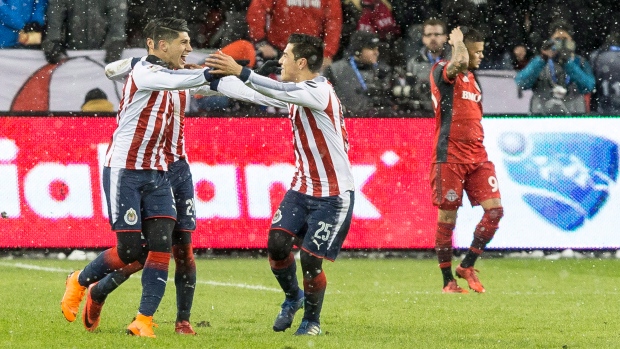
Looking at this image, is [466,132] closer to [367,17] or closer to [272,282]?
[272,282]

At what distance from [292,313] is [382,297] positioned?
2.00 m

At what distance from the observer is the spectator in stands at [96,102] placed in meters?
12.3

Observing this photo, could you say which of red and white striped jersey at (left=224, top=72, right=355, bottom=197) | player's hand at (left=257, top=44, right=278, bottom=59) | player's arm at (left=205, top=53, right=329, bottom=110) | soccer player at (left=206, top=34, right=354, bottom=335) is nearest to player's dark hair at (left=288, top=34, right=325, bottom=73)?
soccer player at (left=206, top=34, right=354, bottom=335)

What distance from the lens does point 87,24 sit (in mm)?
13242

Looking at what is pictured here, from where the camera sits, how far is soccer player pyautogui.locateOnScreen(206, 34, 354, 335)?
22.7 feet

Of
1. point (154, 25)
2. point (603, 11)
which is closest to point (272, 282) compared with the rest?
point (154, 25)

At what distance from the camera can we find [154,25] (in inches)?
269

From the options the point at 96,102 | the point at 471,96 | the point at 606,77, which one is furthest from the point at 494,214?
the point at 96,102

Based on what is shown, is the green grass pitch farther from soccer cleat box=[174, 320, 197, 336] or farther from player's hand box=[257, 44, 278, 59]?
player's hand box=[257, 44, 278, 59]

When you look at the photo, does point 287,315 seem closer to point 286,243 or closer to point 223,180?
point 286,243

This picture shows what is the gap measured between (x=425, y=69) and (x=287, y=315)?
248 inches

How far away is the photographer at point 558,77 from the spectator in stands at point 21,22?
17.6 ft

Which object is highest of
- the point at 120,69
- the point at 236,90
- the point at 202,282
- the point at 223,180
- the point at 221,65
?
the point at 221,65

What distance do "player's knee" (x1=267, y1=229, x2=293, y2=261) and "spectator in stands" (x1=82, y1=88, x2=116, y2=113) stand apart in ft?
18.5
